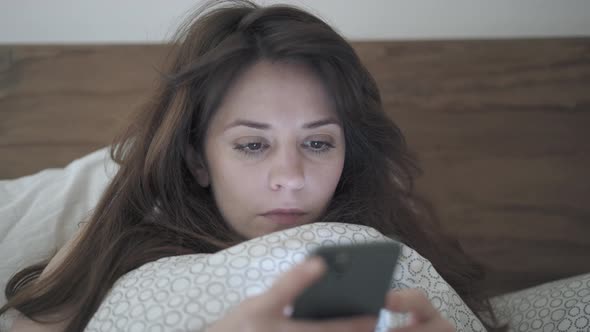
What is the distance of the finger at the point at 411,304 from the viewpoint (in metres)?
0.62

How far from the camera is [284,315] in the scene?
1.73ft

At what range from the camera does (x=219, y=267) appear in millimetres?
688

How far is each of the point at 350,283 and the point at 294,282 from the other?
0.06 metres

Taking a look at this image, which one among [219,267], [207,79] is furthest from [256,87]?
[219,267]

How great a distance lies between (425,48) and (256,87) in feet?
2.24

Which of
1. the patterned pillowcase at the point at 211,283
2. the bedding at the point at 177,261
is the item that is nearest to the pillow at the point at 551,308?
the bedding at the point at 177,261

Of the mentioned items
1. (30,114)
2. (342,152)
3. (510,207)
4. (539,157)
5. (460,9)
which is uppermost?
(460,9)

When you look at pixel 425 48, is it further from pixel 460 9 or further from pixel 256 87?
pixel 256 87

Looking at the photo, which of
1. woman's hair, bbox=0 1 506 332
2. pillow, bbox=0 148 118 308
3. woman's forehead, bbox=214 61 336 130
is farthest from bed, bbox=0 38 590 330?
woman's forehead, bbox=214 61 336 130

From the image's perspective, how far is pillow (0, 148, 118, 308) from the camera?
3.41 feet

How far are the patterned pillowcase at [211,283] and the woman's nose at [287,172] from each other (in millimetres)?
143

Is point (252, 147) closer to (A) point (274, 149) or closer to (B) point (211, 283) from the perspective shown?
(A) point (274, 149)

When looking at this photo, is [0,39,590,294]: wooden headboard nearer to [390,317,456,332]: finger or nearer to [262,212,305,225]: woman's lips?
[262,212,305,225]: woman's lips

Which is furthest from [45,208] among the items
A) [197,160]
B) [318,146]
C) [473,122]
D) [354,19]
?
[473,122]
